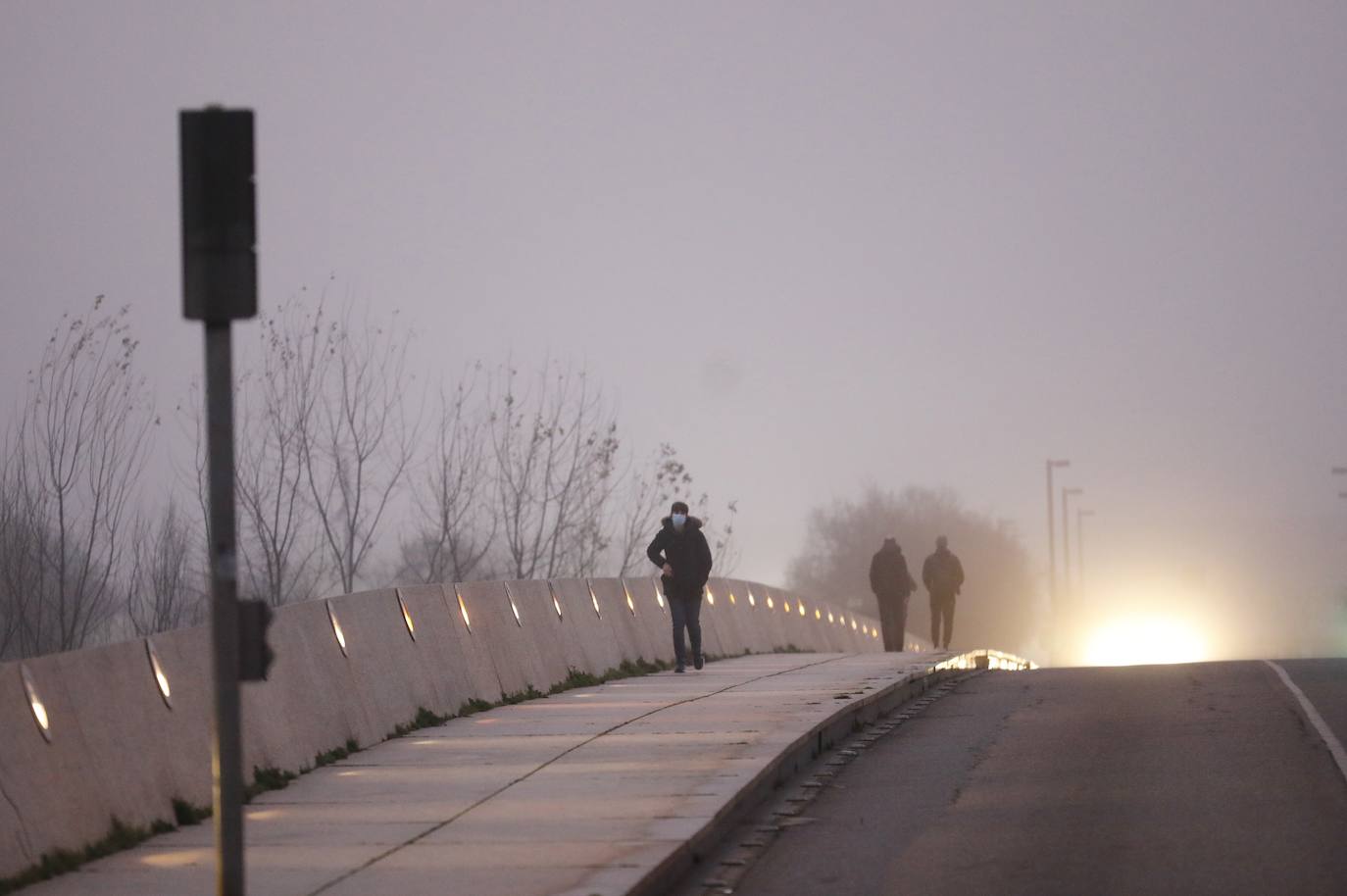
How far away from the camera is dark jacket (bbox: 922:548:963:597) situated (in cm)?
3203

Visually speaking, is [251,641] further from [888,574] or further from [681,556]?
[888,574]

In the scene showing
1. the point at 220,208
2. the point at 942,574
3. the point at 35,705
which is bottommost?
the point at 35,705

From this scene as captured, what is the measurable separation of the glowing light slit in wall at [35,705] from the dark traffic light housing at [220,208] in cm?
284

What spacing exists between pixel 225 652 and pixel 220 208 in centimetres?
163

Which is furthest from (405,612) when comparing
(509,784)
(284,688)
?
(509,784)

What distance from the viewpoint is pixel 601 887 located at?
814 cm

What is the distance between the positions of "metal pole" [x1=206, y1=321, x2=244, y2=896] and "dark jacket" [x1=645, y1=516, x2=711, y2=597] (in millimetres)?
15317

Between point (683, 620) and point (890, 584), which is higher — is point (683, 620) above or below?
below

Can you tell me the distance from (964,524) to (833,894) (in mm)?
120973

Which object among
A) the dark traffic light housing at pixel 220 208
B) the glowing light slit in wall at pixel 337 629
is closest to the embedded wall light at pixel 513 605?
the glowing light slit in wall at pixel 337 629

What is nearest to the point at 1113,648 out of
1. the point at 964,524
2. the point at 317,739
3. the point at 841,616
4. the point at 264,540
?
the point at 964,524

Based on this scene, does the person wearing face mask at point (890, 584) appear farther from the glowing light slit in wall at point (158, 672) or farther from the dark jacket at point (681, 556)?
the glowing light slit in wall at point (158, 672)

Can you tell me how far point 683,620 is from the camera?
22.5 meters

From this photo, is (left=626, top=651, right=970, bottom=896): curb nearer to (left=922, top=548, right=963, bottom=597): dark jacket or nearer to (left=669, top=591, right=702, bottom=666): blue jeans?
(left=669, top=591, right=702, bottom=666): blue jeans
